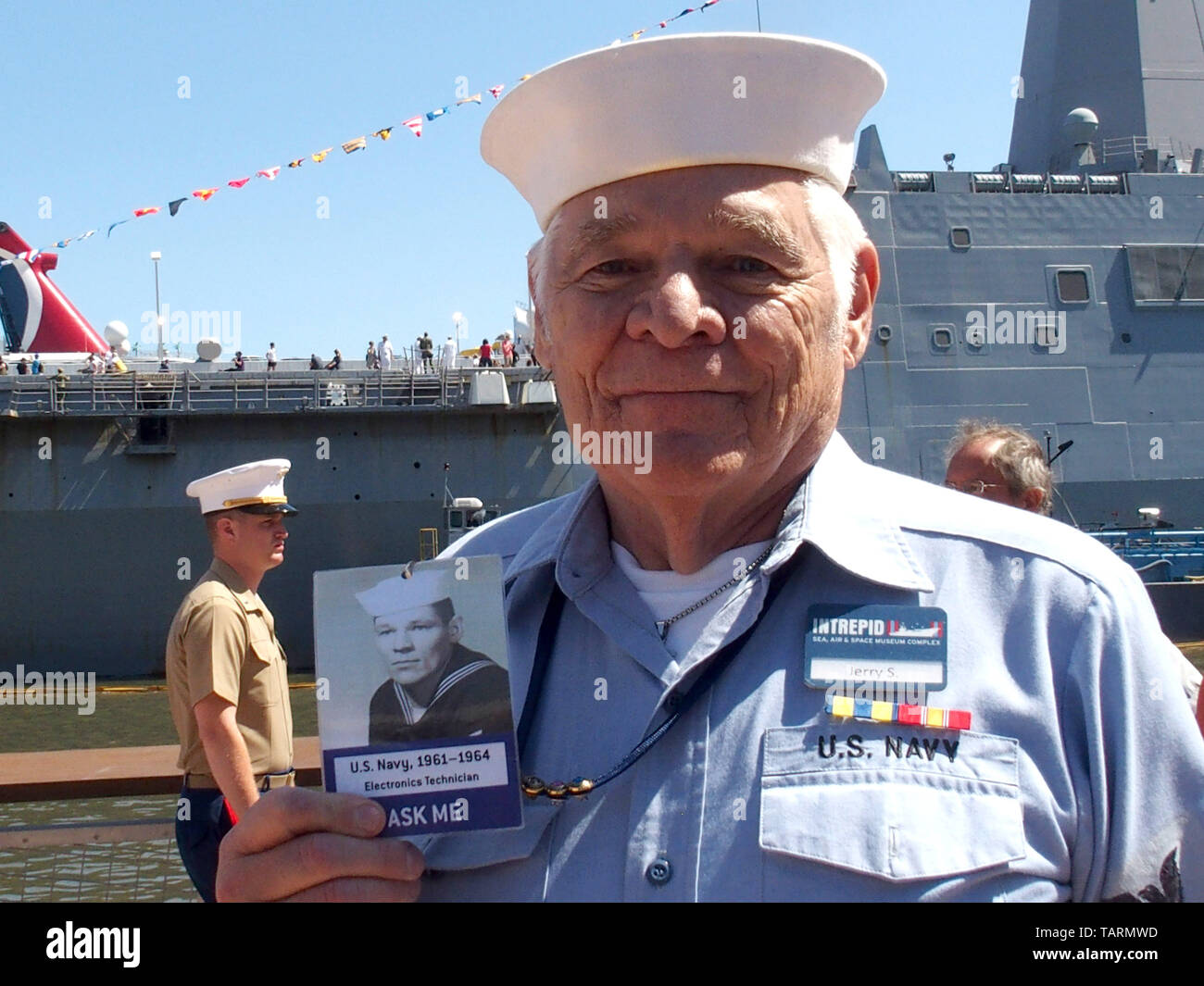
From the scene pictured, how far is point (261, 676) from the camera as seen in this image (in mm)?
3443

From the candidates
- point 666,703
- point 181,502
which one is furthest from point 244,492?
point 181,502

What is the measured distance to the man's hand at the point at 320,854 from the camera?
1347 mm

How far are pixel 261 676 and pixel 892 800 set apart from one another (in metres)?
2.49

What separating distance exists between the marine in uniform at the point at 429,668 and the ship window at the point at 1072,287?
65.1 ft

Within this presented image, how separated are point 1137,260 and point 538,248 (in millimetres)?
20146

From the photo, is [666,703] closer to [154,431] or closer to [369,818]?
[369,818]

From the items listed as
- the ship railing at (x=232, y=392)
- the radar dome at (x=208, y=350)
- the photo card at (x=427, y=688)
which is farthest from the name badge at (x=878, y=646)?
the radar dome at (x=208, y=350)

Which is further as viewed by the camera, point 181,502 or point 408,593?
point 181,502

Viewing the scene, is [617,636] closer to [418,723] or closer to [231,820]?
[418,723]

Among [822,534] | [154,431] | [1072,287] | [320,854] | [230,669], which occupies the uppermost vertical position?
[1072,287]
